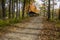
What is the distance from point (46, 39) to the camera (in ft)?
34.7

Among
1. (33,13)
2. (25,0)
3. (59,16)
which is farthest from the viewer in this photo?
(33,13)

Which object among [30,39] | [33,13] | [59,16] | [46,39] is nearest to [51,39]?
[46,39]

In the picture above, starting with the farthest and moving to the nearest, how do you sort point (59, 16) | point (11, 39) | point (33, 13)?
point (33, 13), point (59, 16), point (11, 39)

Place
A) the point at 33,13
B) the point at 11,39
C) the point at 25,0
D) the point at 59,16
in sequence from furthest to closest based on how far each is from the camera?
the point at 33,13, the point at 25,0, the point at 59,16, the point at 11,39

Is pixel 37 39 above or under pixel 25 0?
under

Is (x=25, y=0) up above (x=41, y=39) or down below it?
above

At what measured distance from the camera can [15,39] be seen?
10.3 metres

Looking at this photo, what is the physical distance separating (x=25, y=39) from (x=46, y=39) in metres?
1.17

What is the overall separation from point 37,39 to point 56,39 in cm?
106

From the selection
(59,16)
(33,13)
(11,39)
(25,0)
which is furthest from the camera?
(33,13)

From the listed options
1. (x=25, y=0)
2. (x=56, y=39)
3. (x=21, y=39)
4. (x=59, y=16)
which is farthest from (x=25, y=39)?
(x=25, y=0)

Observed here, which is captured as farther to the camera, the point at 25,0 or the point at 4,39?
the point at 25,0

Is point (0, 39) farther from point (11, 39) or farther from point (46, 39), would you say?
point (46, 39)

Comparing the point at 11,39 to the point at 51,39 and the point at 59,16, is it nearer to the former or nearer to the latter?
the point at 51,39
